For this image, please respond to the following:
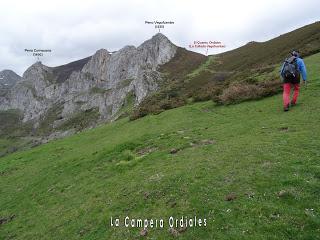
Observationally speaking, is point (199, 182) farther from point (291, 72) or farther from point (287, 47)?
point (287, 47)

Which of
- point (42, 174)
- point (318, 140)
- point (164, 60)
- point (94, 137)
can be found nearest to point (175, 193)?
point (318, 140)

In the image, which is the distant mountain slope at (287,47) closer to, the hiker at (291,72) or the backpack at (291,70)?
the hiker at (291,72)

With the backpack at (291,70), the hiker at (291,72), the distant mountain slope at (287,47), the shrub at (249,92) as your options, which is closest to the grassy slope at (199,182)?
the shrub at (249,92)

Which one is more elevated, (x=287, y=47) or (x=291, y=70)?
(x=287, y=47)

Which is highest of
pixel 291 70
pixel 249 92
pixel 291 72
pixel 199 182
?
pixel 291 70

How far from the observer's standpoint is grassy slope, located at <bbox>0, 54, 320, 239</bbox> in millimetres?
12125

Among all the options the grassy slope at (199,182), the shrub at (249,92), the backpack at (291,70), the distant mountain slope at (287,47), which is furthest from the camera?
the distant mountain slope at (287,47)

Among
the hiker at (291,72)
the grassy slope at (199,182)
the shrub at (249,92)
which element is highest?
the hiker at (291,72)

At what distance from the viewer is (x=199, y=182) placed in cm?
1573

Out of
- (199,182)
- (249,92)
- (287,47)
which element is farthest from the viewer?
(287,47)

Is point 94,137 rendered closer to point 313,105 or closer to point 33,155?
point 33,155

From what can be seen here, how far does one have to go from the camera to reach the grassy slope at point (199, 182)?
39.8ft

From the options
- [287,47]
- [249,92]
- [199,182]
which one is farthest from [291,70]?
[287,47]

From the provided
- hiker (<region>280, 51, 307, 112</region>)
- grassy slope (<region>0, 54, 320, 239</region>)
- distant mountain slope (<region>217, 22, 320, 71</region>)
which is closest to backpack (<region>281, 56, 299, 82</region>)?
hiker (<region>280, 51, 307, 112</region>)
